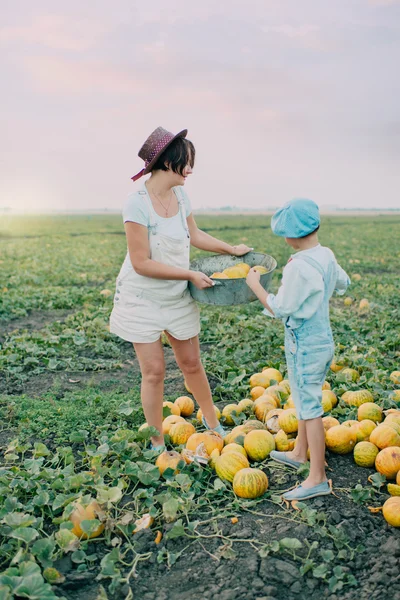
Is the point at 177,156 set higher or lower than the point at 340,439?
higher

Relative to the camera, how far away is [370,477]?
3344 millimetres

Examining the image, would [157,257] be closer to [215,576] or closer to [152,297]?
[152,297]

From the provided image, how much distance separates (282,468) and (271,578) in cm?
97

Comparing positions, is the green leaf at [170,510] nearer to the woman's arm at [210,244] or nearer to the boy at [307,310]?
the boy at [307,310]

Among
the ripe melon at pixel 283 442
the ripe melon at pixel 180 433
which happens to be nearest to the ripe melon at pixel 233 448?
the ripe melon at pixel 283 442

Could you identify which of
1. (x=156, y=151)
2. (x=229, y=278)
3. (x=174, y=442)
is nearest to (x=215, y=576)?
(x=174, y=442)

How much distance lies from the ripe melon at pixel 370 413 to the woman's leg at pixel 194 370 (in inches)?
40.7

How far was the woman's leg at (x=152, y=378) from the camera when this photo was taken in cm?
361

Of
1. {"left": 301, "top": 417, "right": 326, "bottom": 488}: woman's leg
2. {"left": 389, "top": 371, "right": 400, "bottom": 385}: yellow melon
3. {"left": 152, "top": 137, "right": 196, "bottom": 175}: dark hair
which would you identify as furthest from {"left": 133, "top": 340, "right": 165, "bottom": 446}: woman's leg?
Result: {"left": 389, "top": 371, "right": 400, "bottom": 385}: yellow melon

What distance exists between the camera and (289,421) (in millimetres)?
3861

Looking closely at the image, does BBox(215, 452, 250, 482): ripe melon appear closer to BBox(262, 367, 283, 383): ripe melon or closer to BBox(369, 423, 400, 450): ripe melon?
BBox(369, 423, 400, 450): ripe melon

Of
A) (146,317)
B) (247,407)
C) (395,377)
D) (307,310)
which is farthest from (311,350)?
(395,377)

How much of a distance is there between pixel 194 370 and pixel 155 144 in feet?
5.05

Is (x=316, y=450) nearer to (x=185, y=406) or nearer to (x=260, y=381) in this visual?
(x=185, y=406)
